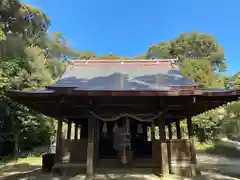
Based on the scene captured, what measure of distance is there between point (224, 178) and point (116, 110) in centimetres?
381

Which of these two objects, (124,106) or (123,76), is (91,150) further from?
(123,76)

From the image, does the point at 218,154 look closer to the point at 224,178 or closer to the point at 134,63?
the point at 224,178

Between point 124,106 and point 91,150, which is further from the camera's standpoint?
point 124,106

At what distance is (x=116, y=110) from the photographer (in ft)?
22.3

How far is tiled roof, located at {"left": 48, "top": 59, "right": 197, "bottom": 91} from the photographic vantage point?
6363mm

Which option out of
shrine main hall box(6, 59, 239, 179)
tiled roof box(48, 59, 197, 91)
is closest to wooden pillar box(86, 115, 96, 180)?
shrine main hall box(6, 59, 239, 179)

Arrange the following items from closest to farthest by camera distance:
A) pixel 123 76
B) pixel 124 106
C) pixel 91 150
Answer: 1. pixel 91 150
2. pixel 124 106
3. pixel 123 76

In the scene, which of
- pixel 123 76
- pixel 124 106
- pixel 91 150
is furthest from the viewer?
pixel 123 76

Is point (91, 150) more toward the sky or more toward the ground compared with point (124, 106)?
more toward the ground

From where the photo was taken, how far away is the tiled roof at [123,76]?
6.36 metres

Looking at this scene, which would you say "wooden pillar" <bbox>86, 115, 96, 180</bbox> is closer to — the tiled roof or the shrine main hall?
the shrine main hall

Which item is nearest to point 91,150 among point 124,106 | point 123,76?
point 124,106

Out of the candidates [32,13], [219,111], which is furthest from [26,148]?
[219,111]

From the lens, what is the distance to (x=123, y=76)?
7375 millimetres
